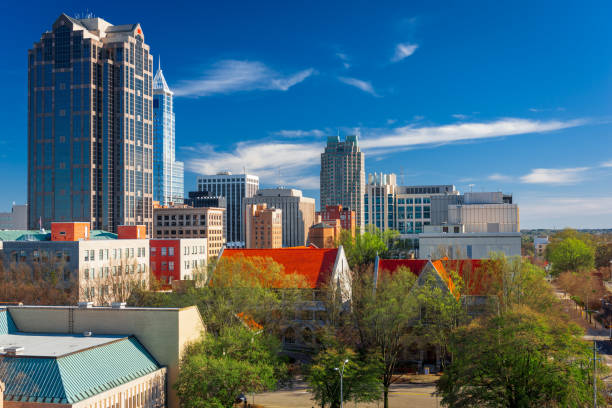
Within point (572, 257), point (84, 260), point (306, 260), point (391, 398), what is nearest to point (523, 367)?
point (391, 398)

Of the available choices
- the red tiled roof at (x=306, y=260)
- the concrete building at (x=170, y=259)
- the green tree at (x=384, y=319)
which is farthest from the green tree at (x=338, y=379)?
the concrete building at (x=170, y=259)

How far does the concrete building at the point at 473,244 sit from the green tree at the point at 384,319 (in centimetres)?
5817

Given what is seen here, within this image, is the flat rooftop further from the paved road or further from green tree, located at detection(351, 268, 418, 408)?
green tree, located at detection(351, 268, 418, 408)

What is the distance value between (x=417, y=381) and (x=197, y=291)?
27720 mm

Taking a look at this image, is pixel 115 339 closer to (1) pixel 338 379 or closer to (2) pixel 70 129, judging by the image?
(1) pixel 338 379

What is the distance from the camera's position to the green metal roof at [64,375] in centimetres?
3769

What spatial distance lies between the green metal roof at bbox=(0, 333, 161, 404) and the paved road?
17847mm

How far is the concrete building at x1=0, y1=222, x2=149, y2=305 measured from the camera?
3469 inches

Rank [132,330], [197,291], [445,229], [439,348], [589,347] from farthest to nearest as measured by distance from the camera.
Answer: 1. [445,229]
2. [439,348]
3. [197,291]
4. [132,330]
5. [589,347]

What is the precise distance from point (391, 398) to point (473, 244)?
7359cm

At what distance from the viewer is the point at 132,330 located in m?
48.9

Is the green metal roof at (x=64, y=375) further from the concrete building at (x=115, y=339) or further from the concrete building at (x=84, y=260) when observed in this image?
the concrete building at (x=84, y=260)

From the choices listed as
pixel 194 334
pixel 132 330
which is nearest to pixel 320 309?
pixel 194 334

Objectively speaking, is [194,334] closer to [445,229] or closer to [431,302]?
[431,302]
